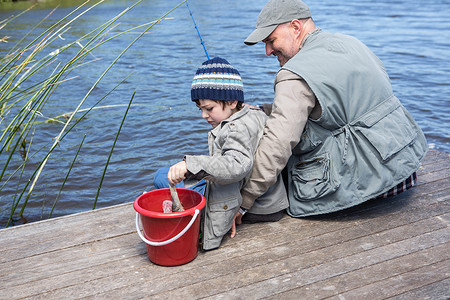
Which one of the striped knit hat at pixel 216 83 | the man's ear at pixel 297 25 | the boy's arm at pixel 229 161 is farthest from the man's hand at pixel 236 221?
the man's ear at pixel 297 25

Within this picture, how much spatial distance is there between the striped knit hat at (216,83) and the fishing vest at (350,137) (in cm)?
29

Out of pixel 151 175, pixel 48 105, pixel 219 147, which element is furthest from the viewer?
pixel 48 105

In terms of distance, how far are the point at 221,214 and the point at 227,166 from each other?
1.12 ft

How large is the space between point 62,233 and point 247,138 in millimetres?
1130

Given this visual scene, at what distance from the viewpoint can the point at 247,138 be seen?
249 centimetres

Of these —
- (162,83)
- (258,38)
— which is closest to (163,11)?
(162,83)

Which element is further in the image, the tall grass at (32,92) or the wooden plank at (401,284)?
the tall grass at (32,92)

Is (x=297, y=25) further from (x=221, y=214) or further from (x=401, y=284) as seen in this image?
(x=401, y=284)

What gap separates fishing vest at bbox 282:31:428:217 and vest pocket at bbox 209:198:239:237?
44 centimetres

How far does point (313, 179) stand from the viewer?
279 centimetres

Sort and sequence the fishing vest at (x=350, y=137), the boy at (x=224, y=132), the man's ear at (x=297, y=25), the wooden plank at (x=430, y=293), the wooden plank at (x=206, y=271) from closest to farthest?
the wooden plank at (x=430, y=293) → the wooden plank at (x=206, y=271) → the boy at (x=224, y=132) → the fishing vest at (x=350, y=137) → the man's ear at (x=297, y=25)

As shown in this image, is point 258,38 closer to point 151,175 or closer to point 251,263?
point 251,263

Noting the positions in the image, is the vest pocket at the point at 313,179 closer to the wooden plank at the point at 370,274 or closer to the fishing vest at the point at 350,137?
the fishing vest at the point at 350,137

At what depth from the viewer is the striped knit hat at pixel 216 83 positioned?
255 cm
